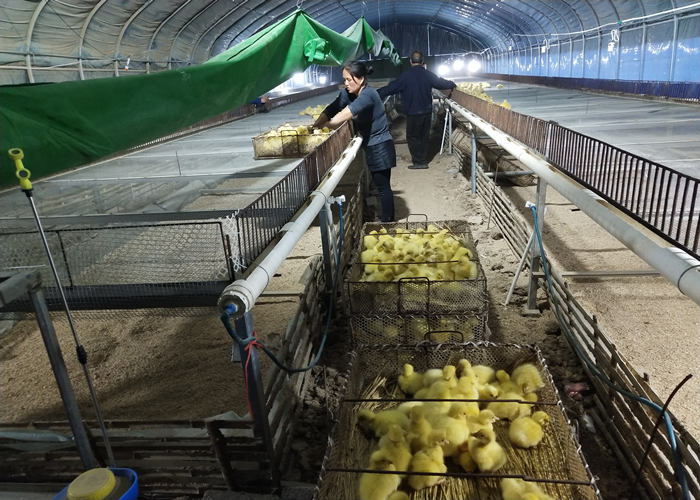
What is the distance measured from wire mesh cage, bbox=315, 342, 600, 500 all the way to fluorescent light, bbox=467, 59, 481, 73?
1589 inches

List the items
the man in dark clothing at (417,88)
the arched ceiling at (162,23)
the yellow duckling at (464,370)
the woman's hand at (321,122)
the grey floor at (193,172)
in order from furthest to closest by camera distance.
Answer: the arched ceiling at (162,23), the man in dark clothing at (417,88), the woman's hand at (321,122), the grey floor at (193,172), the yellow duckling at (464,370)

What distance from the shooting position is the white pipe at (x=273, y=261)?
72.5 inches

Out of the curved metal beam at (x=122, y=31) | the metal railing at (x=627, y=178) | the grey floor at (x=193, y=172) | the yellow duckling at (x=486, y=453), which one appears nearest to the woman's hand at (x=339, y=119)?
the grey floor at (x=193, y=172)

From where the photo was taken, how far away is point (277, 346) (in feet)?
12.4

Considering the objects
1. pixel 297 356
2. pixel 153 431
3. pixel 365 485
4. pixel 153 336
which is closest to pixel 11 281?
pixel 153 431

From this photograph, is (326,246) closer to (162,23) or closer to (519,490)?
(519,490)

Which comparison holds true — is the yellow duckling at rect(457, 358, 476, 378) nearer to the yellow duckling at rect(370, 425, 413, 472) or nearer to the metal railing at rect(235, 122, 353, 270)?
the yellow duckling at rect(370, 425, 413, 472)

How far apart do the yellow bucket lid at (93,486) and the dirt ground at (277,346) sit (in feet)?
3.96

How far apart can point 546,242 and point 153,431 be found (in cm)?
522

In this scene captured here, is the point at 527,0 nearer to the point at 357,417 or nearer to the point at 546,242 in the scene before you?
the point at 546,242

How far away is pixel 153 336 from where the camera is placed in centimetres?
445

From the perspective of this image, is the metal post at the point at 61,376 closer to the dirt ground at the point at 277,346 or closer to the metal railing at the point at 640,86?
the dirt ground at the point at 277,346

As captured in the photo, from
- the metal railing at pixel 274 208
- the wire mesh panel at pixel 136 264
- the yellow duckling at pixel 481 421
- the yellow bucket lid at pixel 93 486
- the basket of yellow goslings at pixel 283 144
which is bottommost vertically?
the yellow duckling at pixel 481 421

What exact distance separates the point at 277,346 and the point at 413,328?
3.46 feet
